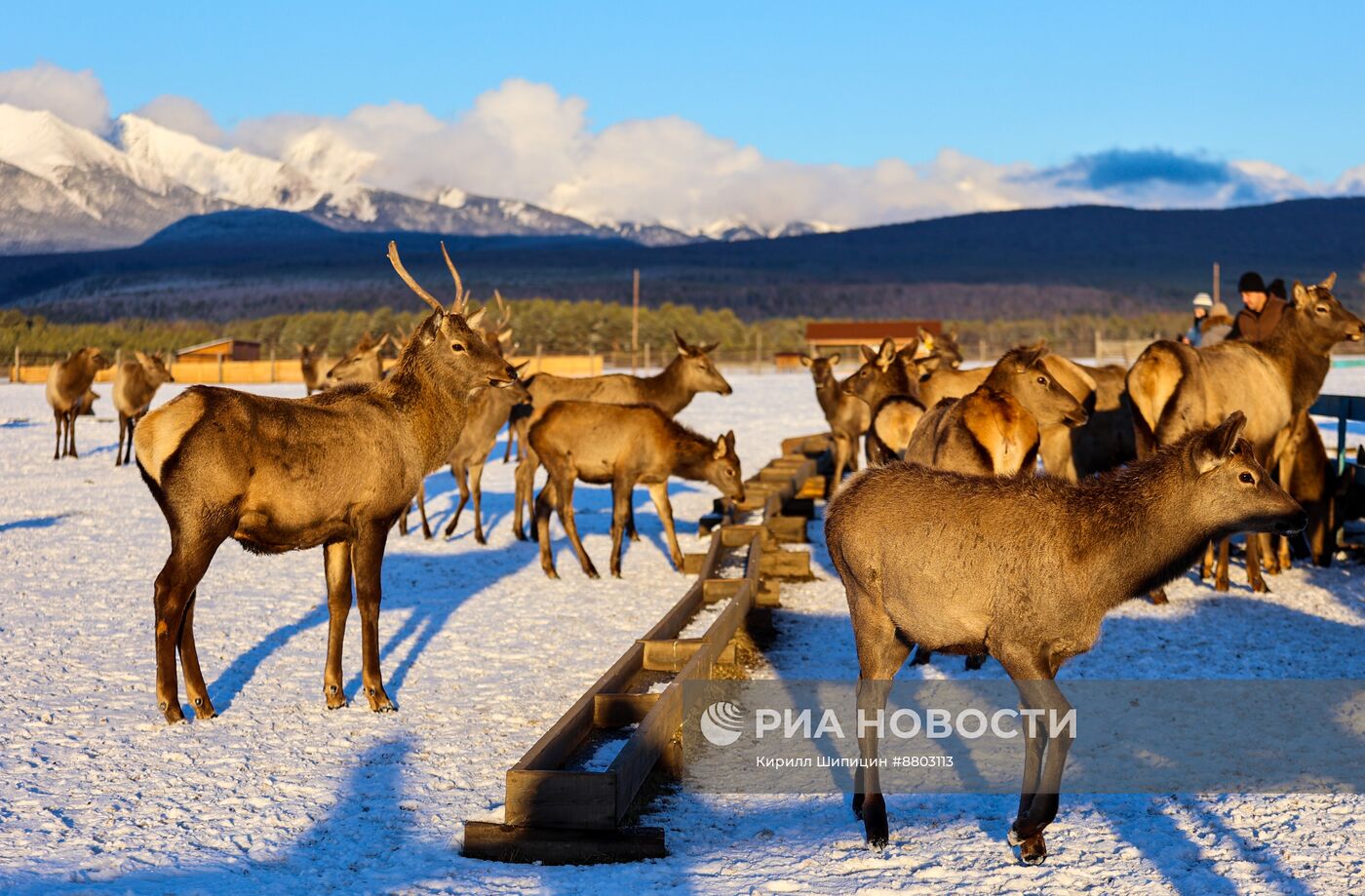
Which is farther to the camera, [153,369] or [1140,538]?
[153,369]

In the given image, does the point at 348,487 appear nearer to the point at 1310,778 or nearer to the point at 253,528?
the point at 253,528

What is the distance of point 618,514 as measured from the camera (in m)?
13.3

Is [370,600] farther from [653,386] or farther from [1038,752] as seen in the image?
[653,386]

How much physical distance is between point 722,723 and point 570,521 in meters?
5.79

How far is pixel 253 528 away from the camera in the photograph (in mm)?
7707

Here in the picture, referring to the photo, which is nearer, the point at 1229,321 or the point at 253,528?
the point at 253,528

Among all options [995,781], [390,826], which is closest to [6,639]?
[390,826]

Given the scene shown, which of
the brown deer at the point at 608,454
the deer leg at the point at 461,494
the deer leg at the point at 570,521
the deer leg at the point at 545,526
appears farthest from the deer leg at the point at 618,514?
the deer leg at the point at 461,494

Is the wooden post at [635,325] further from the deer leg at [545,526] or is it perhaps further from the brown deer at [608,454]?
the deer leg at [545,526]

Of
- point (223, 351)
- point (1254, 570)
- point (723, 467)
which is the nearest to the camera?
point (1254, 570)

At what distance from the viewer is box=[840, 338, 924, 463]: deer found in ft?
44.0

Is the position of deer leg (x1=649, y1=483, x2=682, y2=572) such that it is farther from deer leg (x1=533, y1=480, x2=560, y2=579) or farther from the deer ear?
the deer ear

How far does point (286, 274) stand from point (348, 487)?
651 ft

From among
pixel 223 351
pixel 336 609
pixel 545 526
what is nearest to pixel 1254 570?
pixel 545 526
